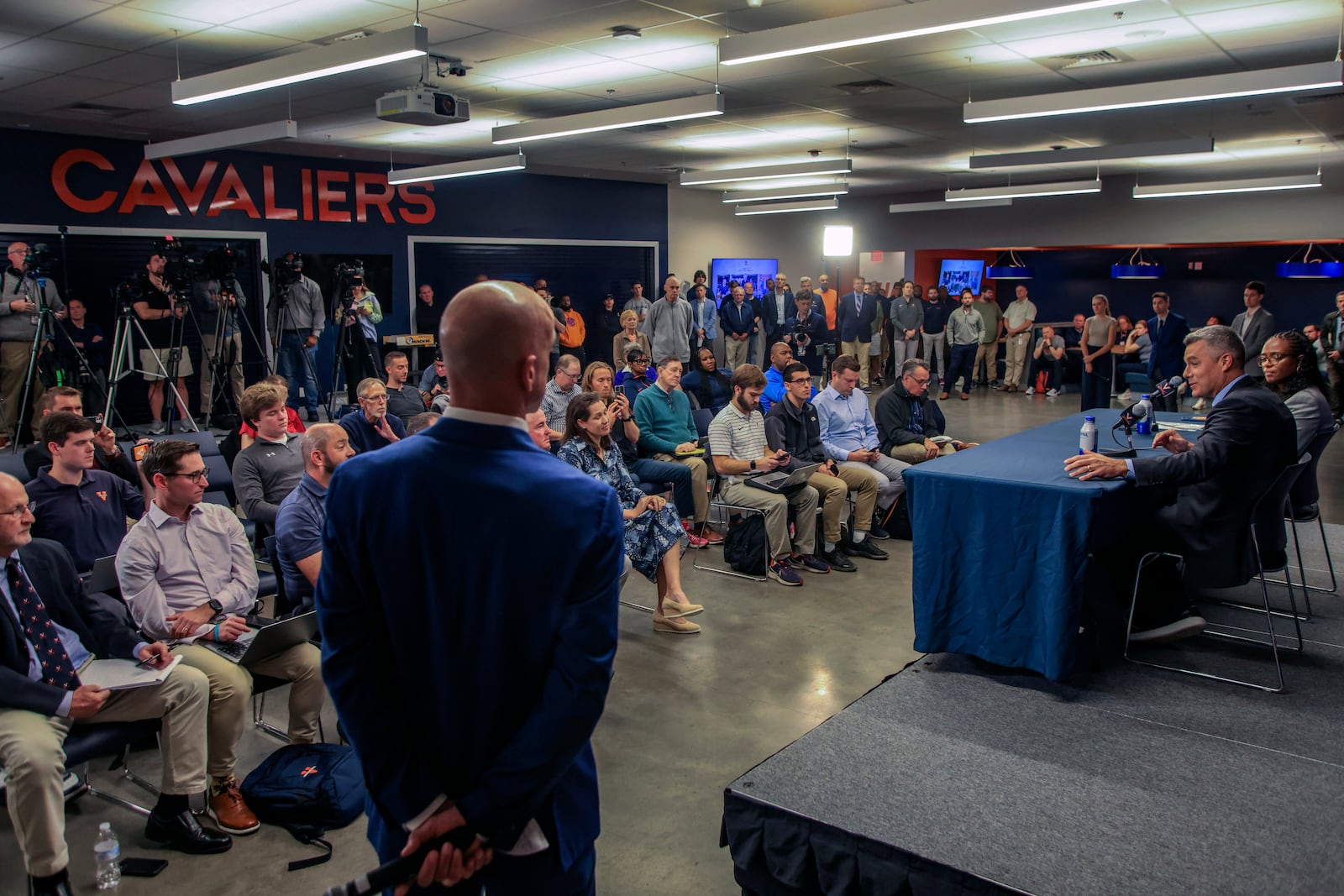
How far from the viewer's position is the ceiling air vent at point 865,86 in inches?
299

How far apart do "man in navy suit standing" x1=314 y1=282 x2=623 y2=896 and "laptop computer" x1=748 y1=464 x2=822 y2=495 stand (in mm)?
4039

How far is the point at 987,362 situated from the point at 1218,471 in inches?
470

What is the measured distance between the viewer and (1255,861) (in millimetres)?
2289

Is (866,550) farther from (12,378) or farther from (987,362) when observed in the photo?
(987,362)

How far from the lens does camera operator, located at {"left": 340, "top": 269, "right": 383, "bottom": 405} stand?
961cm

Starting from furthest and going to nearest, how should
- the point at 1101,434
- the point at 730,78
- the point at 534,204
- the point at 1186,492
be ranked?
the point at 534,204 < the point at 730,78 < the point at 1101,434 < the point at 1186,492

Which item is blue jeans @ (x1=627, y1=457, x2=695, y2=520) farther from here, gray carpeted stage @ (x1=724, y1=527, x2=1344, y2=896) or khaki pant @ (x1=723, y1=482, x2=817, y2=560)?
gray carpeted stage @ (x1=724, y1=527, x2=1344, y2=896)

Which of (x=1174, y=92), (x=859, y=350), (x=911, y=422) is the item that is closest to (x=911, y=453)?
(x=911, y=422)

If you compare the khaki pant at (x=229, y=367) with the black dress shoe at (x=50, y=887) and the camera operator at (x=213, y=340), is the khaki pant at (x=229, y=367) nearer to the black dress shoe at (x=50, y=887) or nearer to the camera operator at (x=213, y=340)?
the camera operator at (x=213, y=340)

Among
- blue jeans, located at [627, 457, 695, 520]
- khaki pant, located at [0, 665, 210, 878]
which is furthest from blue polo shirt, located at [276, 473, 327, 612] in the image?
blue jeans, located at [627, 457, 695, 520]

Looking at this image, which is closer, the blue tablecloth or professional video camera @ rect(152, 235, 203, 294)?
the blue tablecloth

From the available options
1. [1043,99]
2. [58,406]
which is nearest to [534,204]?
[1043,99]

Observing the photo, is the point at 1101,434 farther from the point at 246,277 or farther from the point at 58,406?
the point at 246,277

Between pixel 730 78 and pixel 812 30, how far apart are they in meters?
2.59
